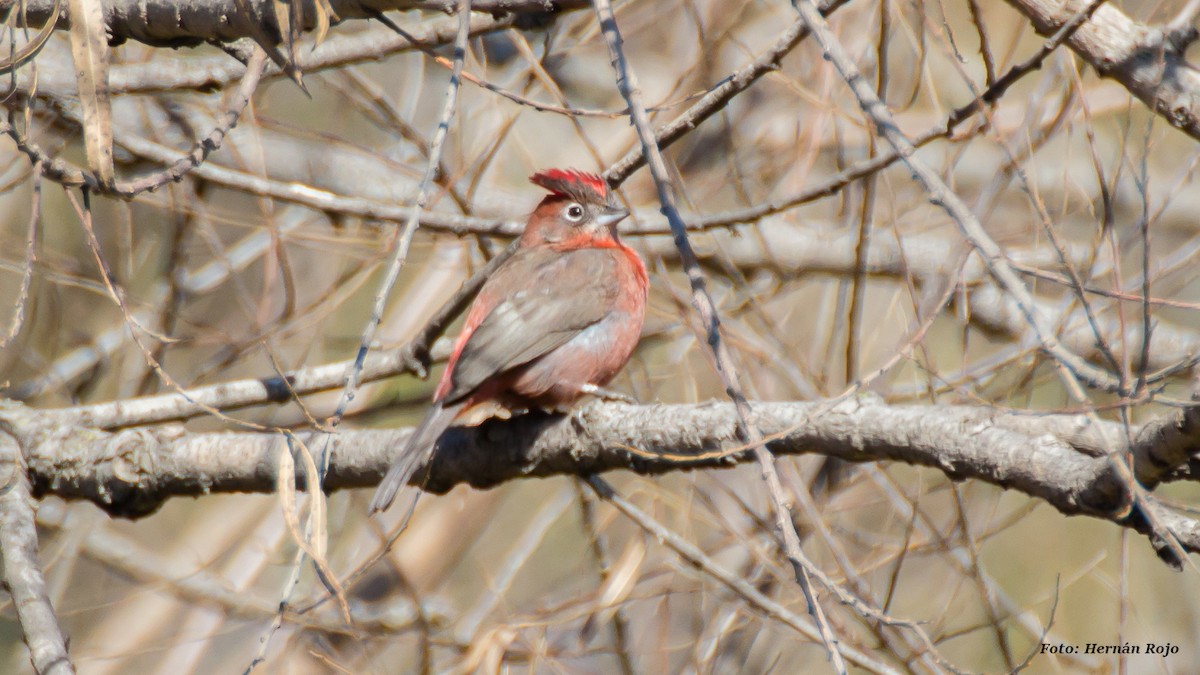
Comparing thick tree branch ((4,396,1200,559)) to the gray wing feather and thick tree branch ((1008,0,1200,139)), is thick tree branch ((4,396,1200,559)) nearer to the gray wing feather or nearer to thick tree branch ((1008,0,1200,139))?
the gray wing feather

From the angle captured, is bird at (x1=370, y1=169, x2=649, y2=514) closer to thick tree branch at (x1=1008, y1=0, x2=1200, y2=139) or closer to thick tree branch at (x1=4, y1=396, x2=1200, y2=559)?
thick tree branch at (x1=4, y1=396, x2=1200, y2=559)

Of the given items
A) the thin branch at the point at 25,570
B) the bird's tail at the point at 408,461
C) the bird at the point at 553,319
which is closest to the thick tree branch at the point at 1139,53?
the bird at the point at 553,319

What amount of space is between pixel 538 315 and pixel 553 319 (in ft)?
0.24

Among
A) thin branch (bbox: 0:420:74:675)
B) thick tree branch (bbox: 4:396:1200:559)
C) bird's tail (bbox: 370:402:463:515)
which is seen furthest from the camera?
bird's tail (bbox: 370:402:463:515)

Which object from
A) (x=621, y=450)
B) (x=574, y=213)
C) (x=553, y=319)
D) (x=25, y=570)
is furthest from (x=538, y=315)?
(x=25, y=570)

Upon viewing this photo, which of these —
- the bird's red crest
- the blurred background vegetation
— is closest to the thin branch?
the blurred background vegetation

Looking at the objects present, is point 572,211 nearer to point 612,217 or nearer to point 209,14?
point 612,217

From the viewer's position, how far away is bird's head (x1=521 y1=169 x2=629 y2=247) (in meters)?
5.89

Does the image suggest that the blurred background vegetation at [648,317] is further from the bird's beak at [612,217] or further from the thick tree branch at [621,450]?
the thick tree branch at [621,450]

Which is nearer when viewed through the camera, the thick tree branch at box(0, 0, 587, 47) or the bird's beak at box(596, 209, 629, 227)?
the thick tree branch at box(0, 0, 587, 47)

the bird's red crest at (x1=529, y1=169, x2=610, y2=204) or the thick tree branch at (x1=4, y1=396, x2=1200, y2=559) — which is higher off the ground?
the bird's red crest at (x1=529, y1=169, x2=610, y2=204)

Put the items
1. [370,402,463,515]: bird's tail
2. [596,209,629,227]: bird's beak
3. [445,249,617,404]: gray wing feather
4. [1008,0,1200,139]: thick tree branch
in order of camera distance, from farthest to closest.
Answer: [596,209,629,227]: bird's beak, [445,249,617,404]: gray wing feather, [370,402,463,515]: bird's tail, [1008,0,1200,139]: thick tree branch

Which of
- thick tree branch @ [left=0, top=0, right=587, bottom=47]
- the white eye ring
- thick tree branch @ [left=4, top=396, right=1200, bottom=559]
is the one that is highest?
the white eye ring

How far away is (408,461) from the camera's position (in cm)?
416
